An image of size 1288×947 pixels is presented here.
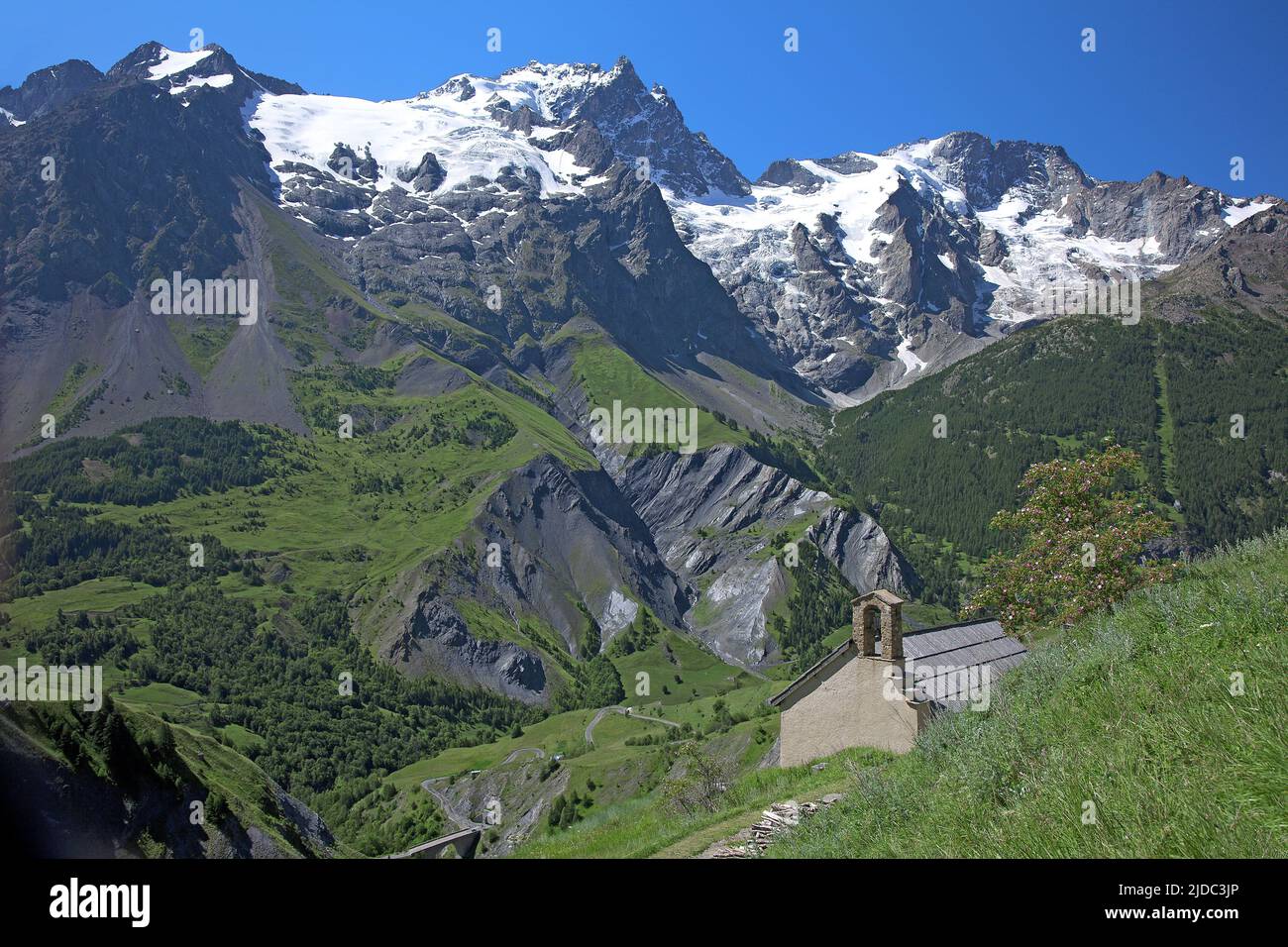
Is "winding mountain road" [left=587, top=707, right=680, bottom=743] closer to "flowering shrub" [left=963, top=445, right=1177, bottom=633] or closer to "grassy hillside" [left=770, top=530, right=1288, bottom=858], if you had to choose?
"flowering shrub" [left=963, top=445, right=1177, bottom=633]

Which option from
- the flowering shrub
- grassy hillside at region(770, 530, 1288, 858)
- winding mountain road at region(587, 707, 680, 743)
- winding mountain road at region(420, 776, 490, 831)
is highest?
the flowering shrub

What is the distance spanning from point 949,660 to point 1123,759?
32.4 meters

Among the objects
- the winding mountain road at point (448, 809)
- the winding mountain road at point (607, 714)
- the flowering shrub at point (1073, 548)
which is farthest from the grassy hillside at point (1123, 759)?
the winding mountain road at point (607, 714)

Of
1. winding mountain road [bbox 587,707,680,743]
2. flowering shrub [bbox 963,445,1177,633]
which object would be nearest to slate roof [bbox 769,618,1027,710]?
flowering shrub [bbox 963,445,1177,633]

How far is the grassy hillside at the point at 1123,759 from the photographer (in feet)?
29.0

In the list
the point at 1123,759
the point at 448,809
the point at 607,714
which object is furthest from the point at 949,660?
the point at 607,714

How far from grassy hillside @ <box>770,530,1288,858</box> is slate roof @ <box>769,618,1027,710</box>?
1861cm

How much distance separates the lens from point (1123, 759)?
10.4m

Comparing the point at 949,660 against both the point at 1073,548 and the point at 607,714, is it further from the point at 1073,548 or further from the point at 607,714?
the point at 607,714

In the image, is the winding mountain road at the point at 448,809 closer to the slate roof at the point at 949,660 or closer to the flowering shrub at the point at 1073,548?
the slate roof at the point at 949,660

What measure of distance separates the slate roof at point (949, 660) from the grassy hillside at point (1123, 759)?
1861cm

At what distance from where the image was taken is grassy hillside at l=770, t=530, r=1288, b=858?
348 inches
